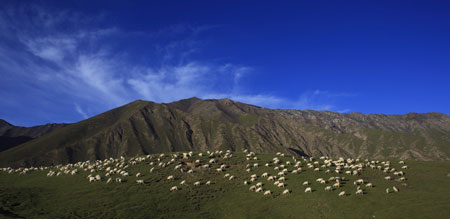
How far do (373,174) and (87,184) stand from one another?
67.6 meters

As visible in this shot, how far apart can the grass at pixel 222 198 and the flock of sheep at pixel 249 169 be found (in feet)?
2.77

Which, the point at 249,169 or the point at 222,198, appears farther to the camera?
the point at 249,169

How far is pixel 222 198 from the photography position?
57.9m

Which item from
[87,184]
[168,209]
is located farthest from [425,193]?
[87,184]

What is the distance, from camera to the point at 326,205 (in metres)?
48.8

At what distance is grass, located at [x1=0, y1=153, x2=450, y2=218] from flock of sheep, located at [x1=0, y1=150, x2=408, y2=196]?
844 mm

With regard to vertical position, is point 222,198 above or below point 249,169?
below

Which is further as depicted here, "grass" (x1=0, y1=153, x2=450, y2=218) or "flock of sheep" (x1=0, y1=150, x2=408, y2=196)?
"flock of sheep" (x1=0, y1=150, x2=408, y2=196)

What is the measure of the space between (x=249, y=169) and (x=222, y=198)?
14.8m

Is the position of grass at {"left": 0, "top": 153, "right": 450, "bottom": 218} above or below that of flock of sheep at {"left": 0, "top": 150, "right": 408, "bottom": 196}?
below

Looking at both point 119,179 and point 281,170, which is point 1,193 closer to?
point 119,179

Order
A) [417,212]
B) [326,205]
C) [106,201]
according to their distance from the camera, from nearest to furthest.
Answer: [417,212], [326,205], [106,201]

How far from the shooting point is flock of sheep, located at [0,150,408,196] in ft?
194

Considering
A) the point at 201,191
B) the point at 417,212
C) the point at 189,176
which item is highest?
the point at 189,176
